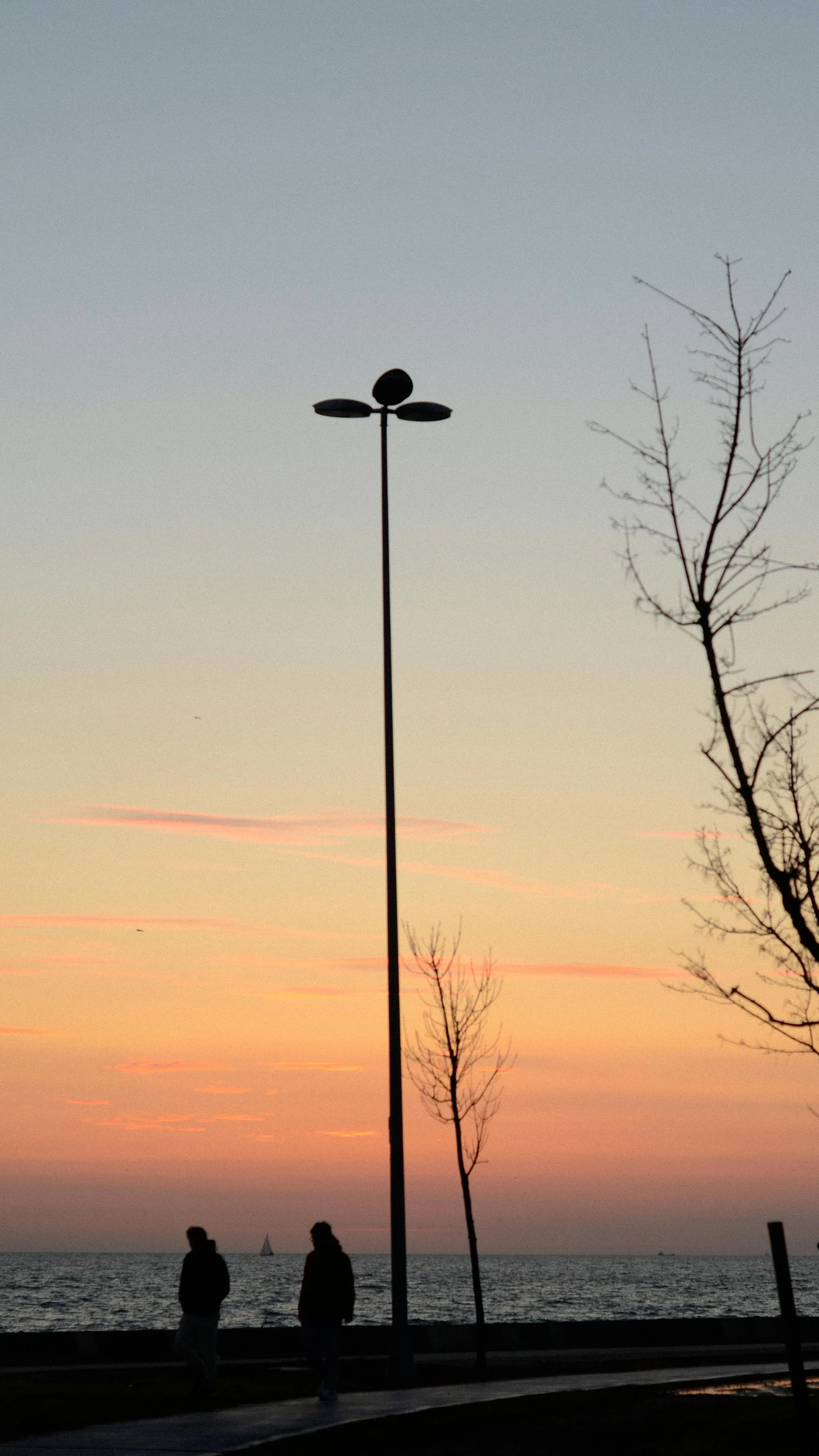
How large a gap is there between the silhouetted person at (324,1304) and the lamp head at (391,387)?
Result: 10784 millimetres

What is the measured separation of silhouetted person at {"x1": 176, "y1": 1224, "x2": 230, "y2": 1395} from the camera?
15.2 metres

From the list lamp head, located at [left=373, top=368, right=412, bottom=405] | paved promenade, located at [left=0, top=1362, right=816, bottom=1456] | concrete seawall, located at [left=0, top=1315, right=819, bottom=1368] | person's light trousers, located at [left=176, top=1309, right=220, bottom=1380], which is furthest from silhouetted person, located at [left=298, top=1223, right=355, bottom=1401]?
lamp head, located at [left=373, top=368, right=412, bottom=405]

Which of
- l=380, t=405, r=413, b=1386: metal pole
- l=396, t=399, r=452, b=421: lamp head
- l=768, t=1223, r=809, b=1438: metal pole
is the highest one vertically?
l=396, t=399, r=452, b=421: lamp head

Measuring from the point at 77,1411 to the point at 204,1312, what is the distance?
251cm

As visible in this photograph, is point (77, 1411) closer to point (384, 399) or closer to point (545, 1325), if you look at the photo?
point (384, 399)

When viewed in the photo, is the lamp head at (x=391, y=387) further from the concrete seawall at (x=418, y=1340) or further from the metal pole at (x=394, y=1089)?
the concrete seawall at (x=418, y=1340)

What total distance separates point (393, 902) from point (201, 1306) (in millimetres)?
5330

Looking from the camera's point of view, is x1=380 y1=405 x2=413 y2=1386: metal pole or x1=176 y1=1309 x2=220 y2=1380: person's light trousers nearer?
x1=176 y1=1309 x2=220 y2=1380: person's light trousers

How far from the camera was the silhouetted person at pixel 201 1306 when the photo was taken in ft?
50.0

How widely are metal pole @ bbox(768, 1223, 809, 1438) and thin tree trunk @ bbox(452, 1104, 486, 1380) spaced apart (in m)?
11.3

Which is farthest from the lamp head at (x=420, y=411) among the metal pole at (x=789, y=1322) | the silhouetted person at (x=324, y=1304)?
the metal pole at (x=789, y=1322)

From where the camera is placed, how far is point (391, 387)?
20.6m

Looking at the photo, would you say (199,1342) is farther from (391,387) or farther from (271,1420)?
(391,387)

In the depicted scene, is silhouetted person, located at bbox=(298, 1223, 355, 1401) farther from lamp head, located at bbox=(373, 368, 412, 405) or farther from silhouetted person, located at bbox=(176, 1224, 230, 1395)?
lamp head, located at bbox=(373, 368, 412, 405)
